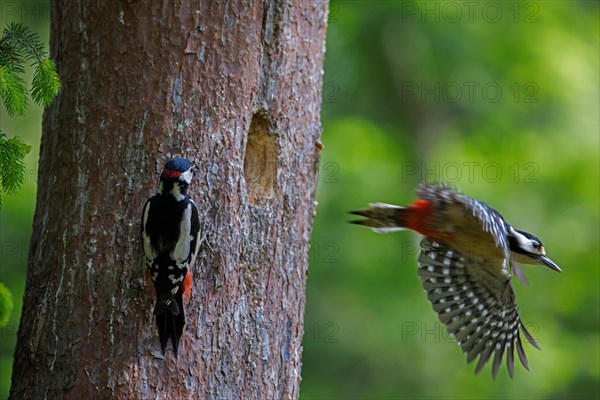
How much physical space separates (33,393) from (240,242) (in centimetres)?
120

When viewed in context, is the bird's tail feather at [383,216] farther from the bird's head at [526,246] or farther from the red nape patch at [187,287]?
the red nape patch at [187,287]

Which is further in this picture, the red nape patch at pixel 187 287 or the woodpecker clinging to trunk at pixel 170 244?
the red nape patch at pixel 187 287

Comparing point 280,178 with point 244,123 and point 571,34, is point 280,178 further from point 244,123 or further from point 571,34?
point 571,34

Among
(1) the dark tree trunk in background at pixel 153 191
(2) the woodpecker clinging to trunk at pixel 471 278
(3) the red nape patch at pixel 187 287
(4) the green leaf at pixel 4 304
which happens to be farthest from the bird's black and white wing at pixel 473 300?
(4) the green leaf at pixel 4 304

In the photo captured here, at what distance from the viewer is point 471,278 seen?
6016mm

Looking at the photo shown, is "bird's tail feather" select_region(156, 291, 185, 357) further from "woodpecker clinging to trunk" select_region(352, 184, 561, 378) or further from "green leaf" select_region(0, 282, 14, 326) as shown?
"woodpecker clinging to trunk" select_region(352, 184, 561, 378)

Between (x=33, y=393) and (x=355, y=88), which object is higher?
(x=355, y=88)

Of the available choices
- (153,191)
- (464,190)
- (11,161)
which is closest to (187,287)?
(153,191)

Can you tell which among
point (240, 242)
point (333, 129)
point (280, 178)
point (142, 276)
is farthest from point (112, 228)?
point (333, 129)

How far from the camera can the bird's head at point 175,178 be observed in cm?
401

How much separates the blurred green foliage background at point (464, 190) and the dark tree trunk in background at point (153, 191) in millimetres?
4852

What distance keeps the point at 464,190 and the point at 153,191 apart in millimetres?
5917

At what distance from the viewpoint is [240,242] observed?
4340 mm

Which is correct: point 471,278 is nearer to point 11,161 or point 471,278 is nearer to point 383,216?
point 383,216
